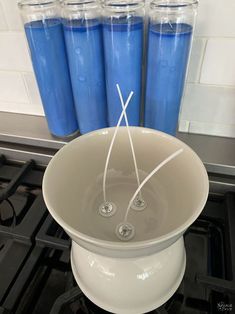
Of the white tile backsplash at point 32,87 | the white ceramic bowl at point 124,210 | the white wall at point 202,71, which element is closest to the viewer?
the white ceramic bowl at point 124,210

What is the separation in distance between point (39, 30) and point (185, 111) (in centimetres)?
28

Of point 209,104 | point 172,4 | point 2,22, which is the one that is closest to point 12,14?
point 2,22

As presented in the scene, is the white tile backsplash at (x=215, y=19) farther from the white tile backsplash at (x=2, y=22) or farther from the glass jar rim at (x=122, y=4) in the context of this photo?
the white tile backsplash at (x=2, y=22)

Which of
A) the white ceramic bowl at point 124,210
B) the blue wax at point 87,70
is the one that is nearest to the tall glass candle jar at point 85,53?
the blue wax at point 87,70

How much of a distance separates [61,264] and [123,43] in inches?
13.2

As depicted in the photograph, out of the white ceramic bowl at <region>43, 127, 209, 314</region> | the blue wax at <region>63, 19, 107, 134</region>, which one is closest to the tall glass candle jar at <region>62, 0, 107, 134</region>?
the blue wax at <region>63, 19, 107, 134</region>

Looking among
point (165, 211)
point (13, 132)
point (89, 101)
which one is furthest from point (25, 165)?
point (165, 211)

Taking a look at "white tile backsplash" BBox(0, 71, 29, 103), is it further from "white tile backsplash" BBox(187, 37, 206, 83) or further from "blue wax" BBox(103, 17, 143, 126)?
"white tile backsplash" BBox(187, 37, 206, 83)

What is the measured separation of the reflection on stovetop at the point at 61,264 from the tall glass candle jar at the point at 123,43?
9.6 inches

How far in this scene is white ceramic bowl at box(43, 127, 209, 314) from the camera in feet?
0.93

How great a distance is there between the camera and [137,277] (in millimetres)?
308

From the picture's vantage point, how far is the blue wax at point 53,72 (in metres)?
0.39

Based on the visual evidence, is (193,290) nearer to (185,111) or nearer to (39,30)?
(185,111)

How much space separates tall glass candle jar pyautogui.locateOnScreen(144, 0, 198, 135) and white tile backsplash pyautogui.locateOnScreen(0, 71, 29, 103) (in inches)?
11.0
